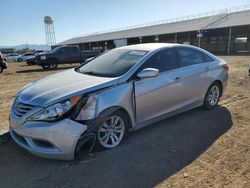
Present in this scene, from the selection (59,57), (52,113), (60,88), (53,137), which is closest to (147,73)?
(60,88)

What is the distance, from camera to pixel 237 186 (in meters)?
2.89

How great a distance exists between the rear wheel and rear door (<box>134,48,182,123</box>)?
121 cm

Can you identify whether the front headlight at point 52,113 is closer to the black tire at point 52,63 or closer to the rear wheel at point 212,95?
the rear wheel at point 212,95

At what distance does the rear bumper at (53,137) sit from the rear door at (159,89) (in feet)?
3.85

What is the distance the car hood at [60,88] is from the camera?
3366mm

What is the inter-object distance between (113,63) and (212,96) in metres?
2.75

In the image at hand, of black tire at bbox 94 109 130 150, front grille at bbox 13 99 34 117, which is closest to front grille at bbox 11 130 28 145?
front grille at bbox 13 99 34 117

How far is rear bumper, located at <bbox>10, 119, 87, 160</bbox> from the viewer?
3.18 meters

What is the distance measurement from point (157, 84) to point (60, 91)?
1.72m

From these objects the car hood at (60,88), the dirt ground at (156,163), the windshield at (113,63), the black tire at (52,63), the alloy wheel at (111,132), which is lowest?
the dirt ground at (156,163)

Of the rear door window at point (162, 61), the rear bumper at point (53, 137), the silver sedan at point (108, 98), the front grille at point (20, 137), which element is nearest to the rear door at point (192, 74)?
the silver sedan at point (108, 98)

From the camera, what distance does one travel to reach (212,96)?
5.75 metres

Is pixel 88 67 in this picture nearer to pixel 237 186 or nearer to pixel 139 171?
pixel 139 171

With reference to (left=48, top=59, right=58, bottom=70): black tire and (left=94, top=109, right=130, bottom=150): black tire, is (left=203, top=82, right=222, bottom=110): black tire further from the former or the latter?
(left=48, top=59, right=58, bottom=70): black tire
